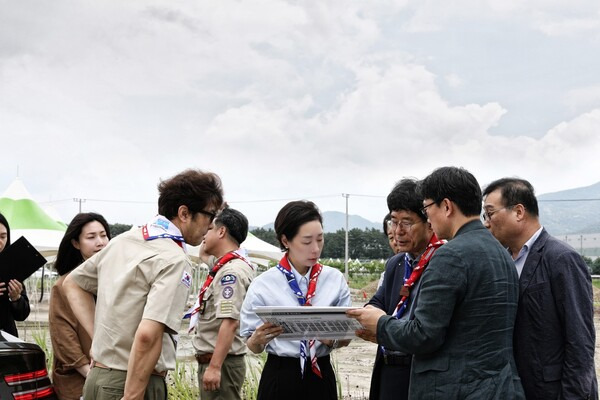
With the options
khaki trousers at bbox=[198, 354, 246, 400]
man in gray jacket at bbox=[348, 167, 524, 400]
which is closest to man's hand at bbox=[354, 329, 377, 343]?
man in gray jacket at bbox=[348, 167, 524, 400]

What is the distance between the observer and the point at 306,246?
3.32 m

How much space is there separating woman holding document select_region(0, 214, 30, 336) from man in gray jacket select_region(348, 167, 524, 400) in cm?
313

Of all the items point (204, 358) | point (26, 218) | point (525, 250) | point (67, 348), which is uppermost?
point (26, 218)

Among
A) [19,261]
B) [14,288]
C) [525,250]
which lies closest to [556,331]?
[525,250]

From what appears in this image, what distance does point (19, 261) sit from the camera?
4.42 meters

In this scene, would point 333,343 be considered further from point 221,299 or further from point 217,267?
point 217,267

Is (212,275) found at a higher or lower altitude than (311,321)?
higher

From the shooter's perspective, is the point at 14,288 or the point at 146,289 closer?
the point at 146,289

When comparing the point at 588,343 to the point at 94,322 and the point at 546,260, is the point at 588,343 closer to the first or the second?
the point at 546,260

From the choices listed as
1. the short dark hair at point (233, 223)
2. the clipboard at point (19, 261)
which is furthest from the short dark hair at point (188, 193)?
the clipboard at point (19, 261)

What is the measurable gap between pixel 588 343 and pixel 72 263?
3.02 meters

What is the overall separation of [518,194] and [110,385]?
202 cm

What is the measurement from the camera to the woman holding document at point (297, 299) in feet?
10.5

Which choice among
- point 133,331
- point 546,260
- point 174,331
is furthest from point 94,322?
point 546,260
